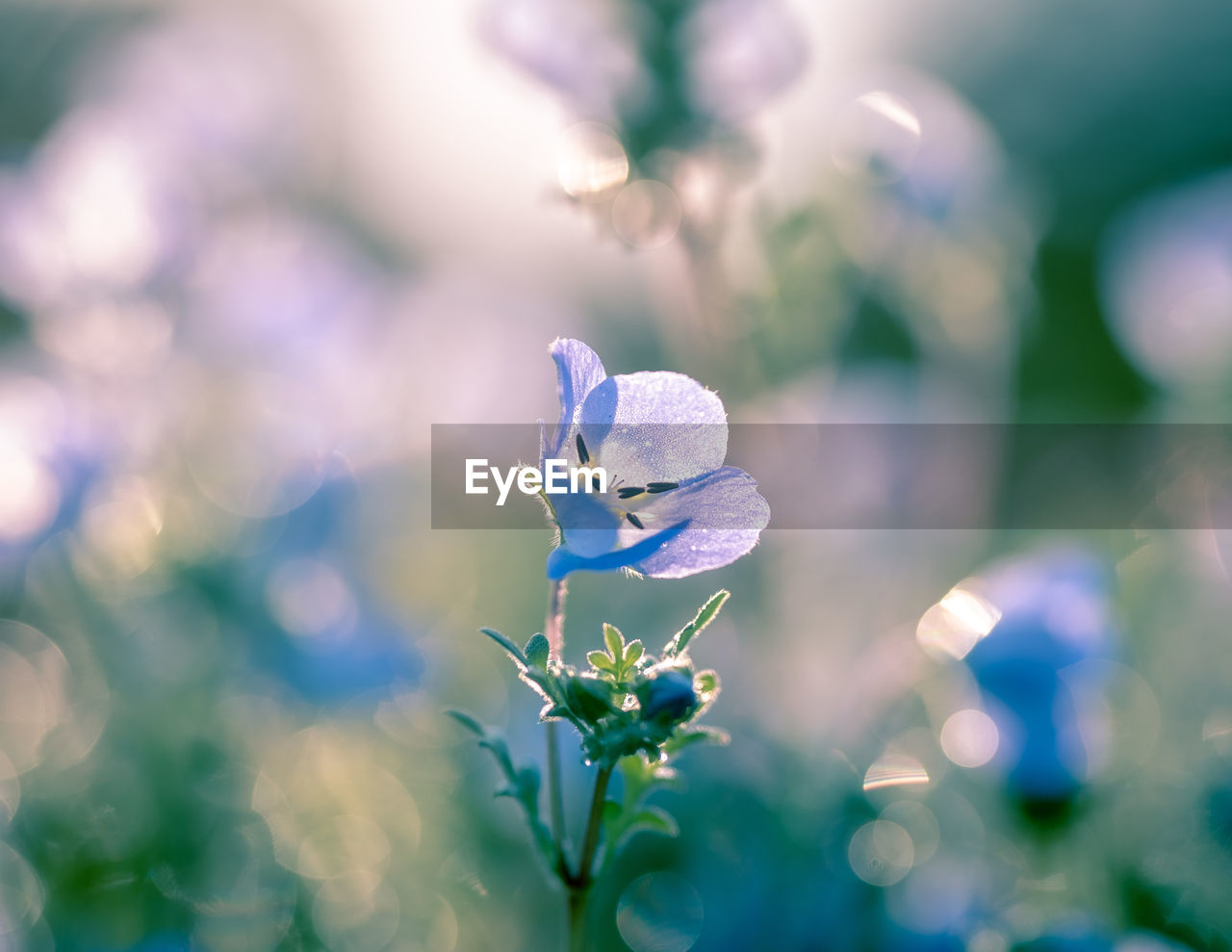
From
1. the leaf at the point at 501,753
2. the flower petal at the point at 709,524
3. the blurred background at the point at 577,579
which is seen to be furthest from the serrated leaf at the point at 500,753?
the blurred background at the point at 577,579

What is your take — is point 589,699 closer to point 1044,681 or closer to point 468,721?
point 468,721

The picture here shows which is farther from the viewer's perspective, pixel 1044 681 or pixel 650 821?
pixel 1044 681

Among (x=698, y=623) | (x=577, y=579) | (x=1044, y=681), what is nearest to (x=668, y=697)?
(x=698, y=623)

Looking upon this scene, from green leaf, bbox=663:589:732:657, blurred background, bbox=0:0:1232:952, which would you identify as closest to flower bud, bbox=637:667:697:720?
green leaf, bbox=663:589:732:657

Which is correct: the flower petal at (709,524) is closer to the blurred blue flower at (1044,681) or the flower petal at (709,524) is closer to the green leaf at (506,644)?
the green leaf at (506,644)

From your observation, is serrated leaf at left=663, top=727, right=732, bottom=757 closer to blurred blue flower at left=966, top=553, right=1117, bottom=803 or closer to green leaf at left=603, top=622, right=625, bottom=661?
green leaf at left=603, top=622, right=625, bottom=661

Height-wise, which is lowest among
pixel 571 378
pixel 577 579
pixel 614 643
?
pixel 577 579

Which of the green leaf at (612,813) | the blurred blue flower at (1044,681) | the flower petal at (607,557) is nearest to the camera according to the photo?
the flower petal at (607,557)

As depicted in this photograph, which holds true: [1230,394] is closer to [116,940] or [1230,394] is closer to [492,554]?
[492,554]
